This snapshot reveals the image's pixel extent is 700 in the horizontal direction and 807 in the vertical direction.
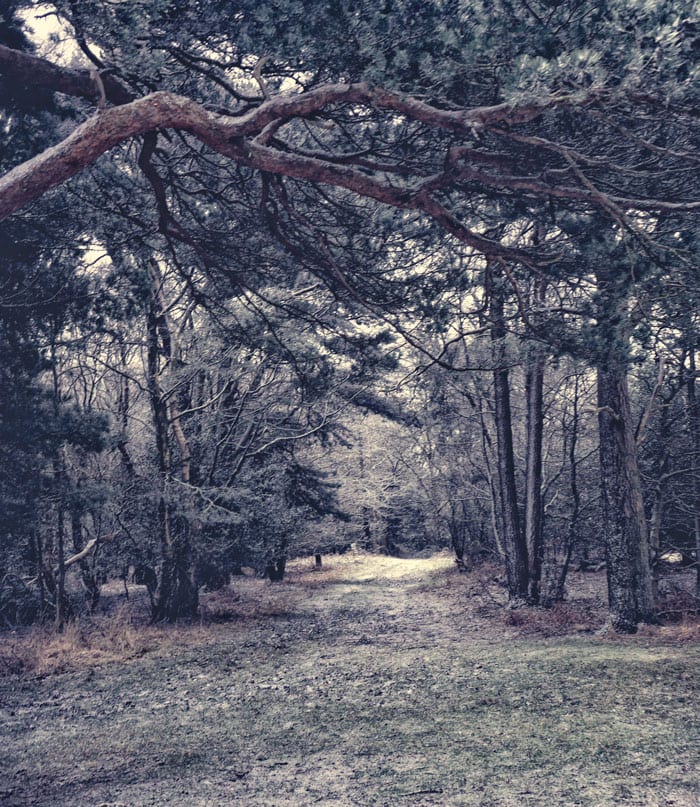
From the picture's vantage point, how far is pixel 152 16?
17.8 ft

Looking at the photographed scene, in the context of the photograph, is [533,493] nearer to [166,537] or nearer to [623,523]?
[623,523]

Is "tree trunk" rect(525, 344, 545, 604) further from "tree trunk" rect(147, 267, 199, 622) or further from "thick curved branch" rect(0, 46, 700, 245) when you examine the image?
"thick curved branch" rect(0, 46, 700, 245)

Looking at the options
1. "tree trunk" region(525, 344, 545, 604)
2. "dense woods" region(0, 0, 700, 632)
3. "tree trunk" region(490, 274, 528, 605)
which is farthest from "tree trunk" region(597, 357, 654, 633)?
"tree trunk" region(490, 274, 528, 605)

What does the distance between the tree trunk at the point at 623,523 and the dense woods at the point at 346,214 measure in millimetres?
39

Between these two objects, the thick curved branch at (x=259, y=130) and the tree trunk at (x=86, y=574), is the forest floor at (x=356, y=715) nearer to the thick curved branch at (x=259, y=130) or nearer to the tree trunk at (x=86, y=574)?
the tree trunk at (x=86, y=574)

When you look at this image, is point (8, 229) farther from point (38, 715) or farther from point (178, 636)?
point (178, 636)

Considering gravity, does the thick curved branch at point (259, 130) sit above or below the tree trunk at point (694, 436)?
above

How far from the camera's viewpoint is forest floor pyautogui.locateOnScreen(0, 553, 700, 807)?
466cm

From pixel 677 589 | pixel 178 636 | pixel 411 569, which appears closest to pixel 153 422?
pixel 178 636

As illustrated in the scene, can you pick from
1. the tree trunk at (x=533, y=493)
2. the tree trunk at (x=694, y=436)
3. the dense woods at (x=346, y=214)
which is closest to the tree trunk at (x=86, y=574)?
the dense woods at (x=346, y=214)

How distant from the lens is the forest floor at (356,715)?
466 cm

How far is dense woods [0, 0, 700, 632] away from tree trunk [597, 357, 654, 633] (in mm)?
39

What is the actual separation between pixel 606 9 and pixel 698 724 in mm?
5510

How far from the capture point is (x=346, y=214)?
23.9 ft
